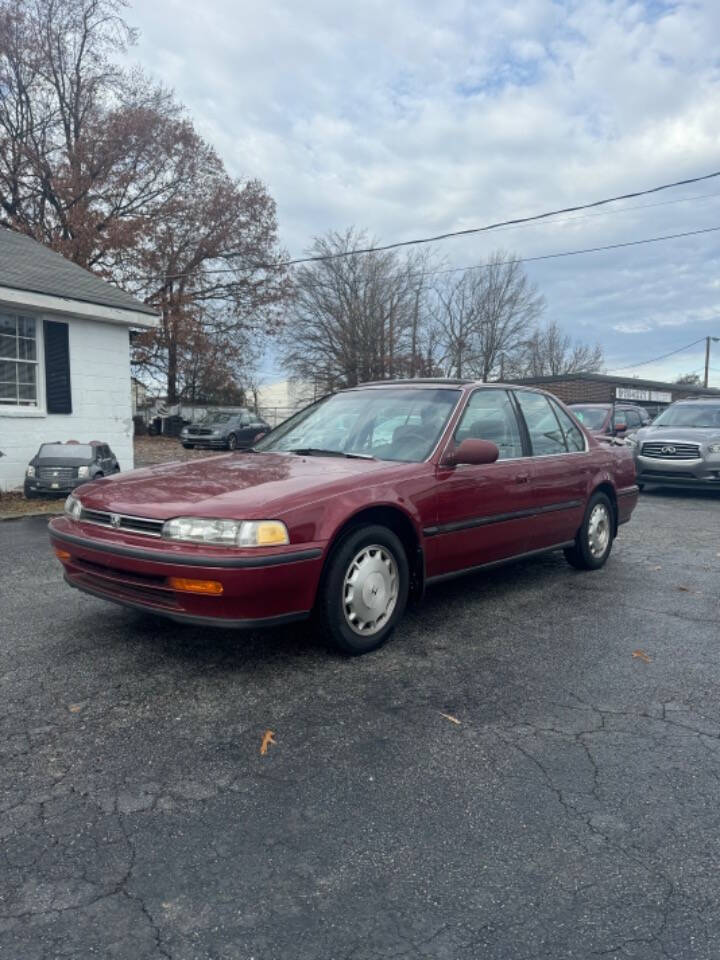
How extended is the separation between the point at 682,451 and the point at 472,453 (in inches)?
350

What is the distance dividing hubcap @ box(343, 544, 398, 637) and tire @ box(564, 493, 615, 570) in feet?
8.09

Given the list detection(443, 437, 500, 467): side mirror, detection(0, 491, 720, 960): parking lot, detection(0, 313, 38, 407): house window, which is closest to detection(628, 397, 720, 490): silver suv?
detection(0, 491, 720, 960): parking lot

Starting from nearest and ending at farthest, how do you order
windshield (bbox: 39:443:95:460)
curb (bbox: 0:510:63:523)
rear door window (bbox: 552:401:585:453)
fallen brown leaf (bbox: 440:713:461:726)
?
fallen brown leaf (bbox: 440:713:461:726)
rear door window (bbox: 552:401:585:453)
curb (bbox: 0:510:63:523)
windshield (bbox: 39:443:95:460)

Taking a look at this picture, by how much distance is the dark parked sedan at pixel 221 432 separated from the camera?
24562 millimetres

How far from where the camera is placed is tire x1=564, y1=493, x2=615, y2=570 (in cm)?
585

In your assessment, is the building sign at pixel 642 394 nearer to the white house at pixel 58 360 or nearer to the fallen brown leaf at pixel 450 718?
the white house at pixel 58 360

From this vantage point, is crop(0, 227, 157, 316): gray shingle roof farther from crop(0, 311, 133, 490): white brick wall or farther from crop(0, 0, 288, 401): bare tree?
crop(0, 0, 288, 401): bare tree

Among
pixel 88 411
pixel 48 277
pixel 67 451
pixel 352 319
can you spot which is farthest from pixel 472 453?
pixel 352 319

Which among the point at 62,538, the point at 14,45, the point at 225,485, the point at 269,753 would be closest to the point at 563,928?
the point at 269,753

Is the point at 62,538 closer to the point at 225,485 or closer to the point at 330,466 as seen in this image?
the point at 225,485

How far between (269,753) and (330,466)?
178 centimetres

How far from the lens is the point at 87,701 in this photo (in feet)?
10.5

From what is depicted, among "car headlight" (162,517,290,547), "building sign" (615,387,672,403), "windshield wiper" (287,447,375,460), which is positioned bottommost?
"car headlight" (162,517,290,547)

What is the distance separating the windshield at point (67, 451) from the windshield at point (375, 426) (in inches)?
238
